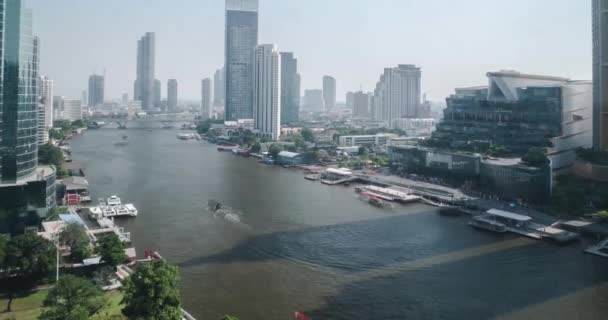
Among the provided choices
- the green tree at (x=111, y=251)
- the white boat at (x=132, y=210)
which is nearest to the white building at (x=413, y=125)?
the white boat at (x=132, y=210)

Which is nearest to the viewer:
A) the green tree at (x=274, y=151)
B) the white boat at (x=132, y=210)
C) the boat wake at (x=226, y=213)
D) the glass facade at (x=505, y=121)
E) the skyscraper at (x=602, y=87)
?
the boat wake at (x=226, y=213)

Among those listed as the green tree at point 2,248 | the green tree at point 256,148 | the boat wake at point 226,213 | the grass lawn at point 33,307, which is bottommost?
the grass lawn at point 33,307

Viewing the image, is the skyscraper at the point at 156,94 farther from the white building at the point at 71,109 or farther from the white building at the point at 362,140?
the white building at the point at 362,140

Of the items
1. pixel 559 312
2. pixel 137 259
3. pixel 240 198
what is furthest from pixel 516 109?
pixel 137 259

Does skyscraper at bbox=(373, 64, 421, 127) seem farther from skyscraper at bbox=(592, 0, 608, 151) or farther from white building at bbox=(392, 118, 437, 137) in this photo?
skyscraper at bbox=(592, 0, 608, 151)

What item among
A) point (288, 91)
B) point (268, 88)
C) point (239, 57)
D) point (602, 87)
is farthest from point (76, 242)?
point (288, 91)
